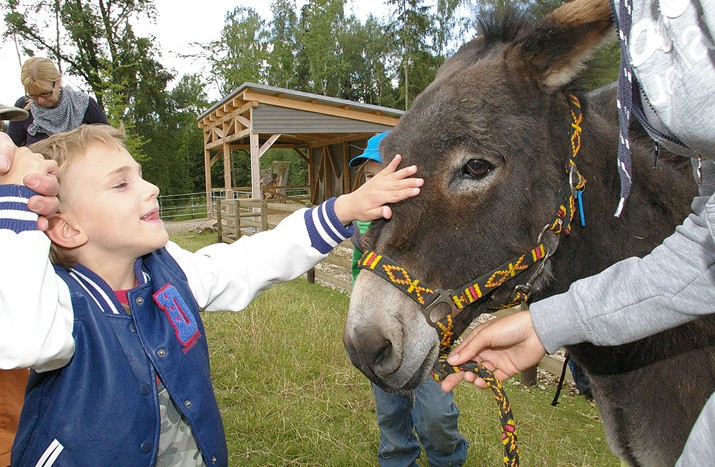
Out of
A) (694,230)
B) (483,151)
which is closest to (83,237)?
(483,151)

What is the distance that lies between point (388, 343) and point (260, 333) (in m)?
3.98

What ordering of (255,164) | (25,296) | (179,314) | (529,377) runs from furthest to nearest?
(255,164), (529,377), (179,314), (25,296)

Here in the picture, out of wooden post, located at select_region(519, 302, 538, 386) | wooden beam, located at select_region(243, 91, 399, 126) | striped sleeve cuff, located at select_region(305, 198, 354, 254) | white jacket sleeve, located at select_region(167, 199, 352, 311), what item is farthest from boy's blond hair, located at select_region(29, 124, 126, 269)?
wooden beam, located at select_region(243, 91, 399, 126)

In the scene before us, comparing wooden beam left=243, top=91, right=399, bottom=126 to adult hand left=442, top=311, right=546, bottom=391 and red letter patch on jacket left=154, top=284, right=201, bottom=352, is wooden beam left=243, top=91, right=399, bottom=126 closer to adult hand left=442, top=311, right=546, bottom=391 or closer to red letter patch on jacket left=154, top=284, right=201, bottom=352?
red letter patch on jacket left=154, top=284, right=201, bottom=352

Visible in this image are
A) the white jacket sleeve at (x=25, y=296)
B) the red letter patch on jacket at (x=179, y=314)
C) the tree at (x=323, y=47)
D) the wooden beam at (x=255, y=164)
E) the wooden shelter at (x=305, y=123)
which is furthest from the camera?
the tree at (x=323, y=47)

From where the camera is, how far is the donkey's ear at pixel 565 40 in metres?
1.73

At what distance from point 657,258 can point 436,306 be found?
716 mm

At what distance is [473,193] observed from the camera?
1775 mm

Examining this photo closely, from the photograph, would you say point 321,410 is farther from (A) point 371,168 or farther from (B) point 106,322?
(B) point 106,322

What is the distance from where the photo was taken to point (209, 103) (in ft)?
156

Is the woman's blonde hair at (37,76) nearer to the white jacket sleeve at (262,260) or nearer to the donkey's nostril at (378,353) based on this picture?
the white jacket sleeve at (262,260)

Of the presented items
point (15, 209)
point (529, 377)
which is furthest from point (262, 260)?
point (529, 377)

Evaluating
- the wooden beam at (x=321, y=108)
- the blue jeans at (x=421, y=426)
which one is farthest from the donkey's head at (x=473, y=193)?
the wooden beam at (x=321, y=108)

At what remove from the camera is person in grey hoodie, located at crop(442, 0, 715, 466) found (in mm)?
851
